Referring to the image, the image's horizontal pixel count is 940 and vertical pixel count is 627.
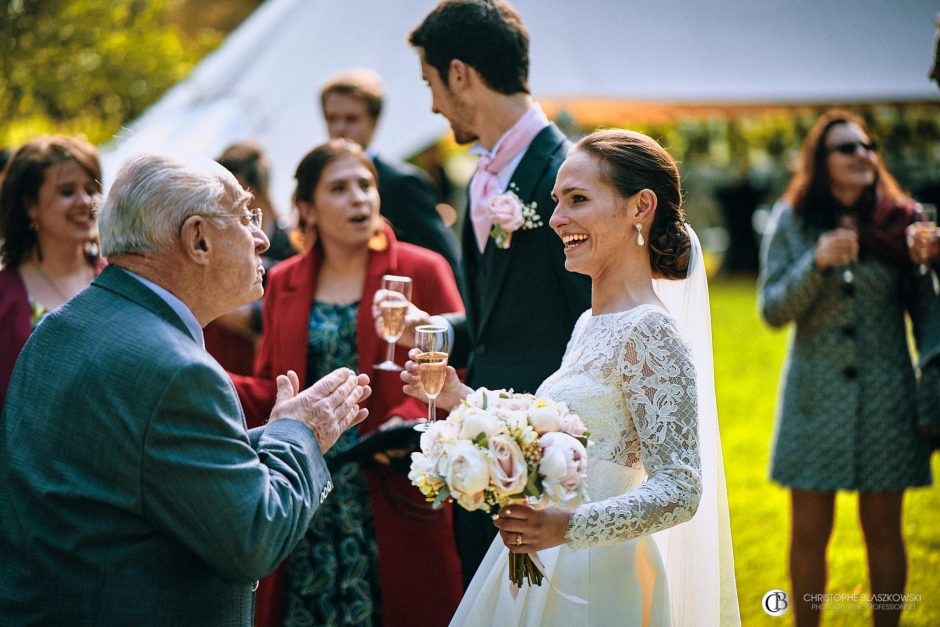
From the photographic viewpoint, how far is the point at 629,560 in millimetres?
2885

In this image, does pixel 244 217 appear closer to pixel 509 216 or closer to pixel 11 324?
pixel 509 216

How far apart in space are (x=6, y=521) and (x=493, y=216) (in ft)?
6.81

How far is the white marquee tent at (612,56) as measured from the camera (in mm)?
9062

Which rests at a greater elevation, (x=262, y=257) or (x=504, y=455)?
(x=262, y=257)

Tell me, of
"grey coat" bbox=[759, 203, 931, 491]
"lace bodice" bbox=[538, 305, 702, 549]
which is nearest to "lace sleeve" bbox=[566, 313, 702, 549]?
"lace bodice" bbox=[538, 305, 702, 549]

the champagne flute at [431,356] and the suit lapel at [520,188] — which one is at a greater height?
the suit lapel at [520,188]

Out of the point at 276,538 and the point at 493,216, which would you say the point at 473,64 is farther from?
the point at 276,538

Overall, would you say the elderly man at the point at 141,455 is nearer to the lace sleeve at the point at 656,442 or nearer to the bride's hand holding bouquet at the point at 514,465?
the bride's hand holding bouquet at the point at 514,465

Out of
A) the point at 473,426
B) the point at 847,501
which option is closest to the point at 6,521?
the point at 473,426

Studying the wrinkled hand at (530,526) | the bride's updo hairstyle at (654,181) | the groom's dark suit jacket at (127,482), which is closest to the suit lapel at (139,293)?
the groom's dark suit jacket at (127,482)

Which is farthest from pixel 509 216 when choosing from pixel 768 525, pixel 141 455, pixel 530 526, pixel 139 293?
pixel 768 525

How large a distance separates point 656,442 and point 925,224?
9.59 ft

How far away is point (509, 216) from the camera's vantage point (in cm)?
378

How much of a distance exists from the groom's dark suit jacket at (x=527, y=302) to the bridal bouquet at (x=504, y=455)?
4.18 feet
